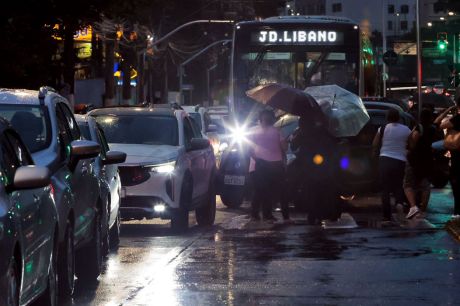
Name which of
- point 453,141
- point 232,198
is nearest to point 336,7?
point 232,198

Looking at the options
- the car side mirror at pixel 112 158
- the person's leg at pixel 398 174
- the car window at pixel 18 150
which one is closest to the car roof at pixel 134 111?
the person's leg at pixel 398 174

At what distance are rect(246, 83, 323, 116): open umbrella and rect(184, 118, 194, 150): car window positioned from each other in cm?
164

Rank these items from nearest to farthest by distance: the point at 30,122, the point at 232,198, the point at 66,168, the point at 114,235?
1. the point at 66,168
2. the point at 30,122
3. the point at 114,235
4. the point at 232,198

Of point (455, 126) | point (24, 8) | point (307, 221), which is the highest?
point (24, 8)

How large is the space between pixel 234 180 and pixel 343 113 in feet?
9.12

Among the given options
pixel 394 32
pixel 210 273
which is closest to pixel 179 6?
pixel 210 273

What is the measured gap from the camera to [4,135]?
29.1 feet

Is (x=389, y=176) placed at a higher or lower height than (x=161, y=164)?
lower

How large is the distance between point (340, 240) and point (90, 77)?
53.8 metres

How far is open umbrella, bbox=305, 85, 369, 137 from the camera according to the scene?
21359 millimetres

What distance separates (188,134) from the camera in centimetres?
1983

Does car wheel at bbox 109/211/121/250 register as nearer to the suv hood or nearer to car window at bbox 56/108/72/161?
the suv hood

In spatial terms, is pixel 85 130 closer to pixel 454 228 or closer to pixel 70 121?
pixel 70 121

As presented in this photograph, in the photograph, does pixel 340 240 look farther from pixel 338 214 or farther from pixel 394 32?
pixel 394 32
